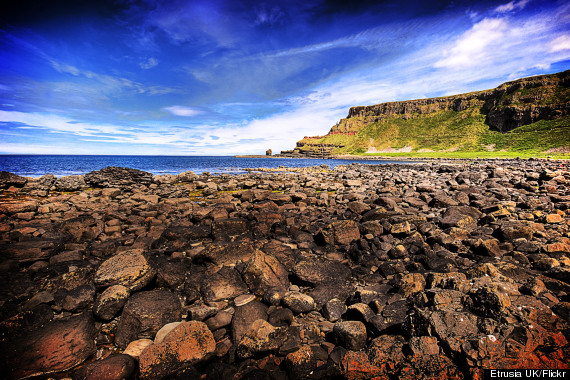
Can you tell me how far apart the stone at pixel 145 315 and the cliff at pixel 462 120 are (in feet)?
330

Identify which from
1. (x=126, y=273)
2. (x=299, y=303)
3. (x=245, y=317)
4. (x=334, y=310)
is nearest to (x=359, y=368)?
(x=334, y=310)

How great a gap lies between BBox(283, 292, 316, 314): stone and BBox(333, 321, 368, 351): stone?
2.83 ft

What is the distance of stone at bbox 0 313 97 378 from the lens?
3641mm

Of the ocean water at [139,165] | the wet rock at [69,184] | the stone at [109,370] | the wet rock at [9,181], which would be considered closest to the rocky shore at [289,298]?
the stone at [109,370]

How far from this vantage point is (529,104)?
100 m

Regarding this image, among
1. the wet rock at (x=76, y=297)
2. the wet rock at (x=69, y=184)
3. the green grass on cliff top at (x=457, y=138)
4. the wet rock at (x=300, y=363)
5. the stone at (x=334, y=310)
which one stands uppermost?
the green grass on cliff top at (x=457, y=138)

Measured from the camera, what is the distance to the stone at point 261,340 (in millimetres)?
3820

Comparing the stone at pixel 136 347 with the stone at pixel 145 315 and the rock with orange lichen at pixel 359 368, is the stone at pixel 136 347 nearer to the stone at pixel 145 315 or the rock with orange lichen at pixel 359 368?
the stone at pixel 145 315

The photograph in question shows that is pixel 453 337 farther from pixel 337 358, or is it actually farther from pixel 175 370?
pixel 175 370

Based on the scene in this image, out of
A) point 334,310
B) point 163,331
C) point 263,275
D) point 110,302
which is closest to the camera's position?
point 163,331

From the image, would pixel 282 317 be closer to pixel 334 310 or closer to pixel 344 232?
pixel 334 310

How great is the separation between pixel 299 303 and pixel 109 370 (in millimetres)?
3322

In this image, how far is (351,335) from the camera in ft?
12.9

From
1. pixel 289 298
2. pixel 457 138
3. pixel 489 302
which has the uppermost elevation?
pixel 457 138
